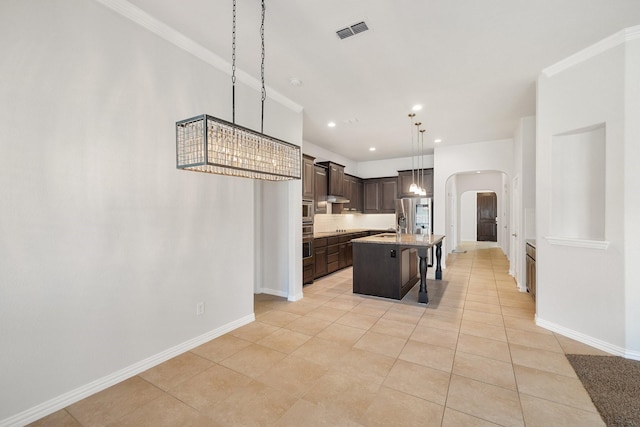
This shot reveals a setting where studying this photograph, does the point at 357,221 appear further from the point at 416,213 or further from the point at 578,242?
the point at 578,242

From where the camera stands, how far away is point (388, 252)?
4.52 metres

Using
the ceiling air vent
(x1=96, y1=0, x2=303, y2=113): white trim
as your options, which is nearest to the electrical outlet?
(x1=96, y1=0, x2=303, y2=113): white trim

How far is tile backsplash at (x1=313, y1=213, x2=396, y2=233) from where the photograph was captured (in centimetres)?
757

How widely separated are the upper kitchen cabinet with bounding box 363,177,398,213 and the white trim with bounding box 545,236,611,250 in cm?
480

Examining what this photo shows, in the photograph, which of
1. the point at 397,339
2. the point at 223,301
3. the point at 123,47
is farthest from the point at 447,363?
the point at 123,47

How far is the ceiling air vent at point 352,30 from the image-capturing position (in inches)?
100.0

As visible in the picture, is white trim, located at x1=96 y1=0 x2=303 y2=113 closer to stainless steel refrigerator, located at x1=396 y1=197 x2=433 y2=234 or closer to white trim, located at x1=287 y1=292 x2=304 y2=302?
white trim, located at x1=287 y1=292 x2=304 y2=302

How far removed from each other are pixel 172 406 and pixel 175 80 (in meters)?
2.79

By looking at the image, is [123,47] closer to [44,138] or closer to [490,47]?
[44,138]

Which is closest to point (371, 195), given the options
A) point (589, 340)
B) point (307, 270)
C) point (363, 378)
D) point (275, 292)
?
point (307, 270)

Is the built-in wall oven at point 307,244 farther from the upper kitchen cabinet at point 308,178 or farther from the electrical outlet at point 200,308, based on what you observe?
the electrical outlet at point 200,308

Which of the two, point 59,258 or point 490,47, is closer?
point 59,258

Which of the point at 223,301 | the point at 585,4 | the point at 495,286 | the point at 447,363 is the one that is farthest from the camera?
the point at 495,286

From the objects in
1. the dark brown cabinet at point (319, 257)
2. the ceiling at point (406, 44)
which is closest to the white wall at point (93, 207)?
the ceiling at point (406, 44)
